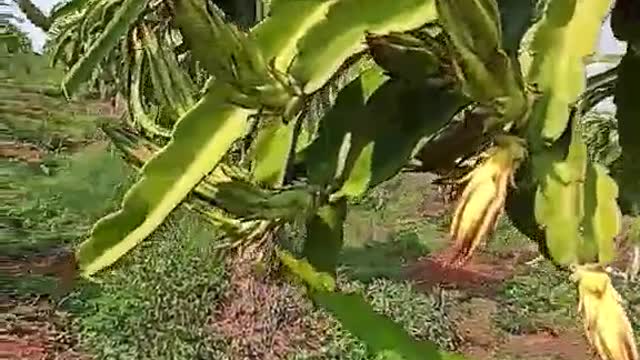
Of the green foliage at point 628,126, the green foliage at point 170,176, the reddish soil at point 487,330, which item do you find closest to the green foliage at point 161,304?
the reddish soil at point 487,330

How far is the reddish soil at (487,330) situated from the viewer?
5648 millimetres

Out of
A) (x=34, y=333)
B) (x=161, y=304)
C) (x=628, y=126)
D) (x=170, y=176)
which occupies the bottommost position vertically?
(x=34, y=333)

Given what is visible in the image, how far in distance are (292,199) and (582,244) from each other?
0.21 metres

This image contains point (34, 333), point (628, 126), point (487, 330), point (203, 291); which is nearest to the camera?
point (628, 126)

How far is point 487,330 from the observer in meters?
6.00

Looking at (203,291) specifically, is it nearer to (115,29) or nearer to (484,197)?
(115,29)

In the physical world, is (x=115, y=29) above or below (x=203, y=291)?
above

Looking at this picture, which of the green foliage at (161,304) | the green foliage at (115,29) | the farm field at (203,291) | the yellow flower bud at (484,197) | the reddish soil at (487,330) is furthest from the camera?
the reddish soil at (487,330)

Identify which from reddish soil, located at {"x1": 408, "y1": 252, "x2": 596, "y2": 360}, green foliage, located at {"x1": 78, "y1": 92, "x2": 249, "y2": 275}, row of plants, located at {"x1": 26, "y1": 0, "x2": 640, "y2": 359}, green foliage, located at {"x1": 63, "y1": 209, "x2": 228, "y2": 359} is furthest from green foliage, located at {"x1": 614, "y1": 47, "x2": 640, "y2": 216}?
reddish soil, located at {"x1": 408, "y1": 252, "x2": 596, "y2": 360}

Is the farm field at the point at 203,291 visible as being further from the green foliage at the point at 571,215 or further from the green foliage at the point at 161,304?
the green foliage at the point at 571,215

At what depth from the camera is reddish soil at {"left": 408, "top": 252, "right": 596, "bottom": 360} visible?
565 centimetres

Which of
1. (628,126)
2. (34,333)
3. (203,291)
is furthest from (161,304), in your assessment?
(628,126)

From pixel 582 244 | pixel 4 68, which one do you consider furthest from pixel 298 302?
pixel 582 244

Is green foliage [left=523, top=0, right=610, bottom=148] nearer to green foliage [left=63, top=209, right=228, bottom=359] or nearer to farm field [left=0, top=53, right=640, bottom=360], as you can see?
farm field [left=0, top=53, right=640, bottom=360]
